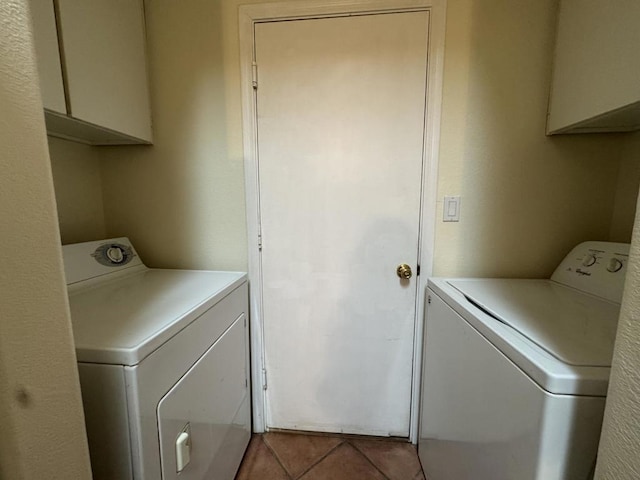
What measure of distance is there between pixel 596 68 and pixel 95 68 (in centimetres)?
191

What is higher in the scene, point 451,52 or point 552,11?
point 552,11

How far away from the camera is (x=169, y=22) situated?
1.40 metres

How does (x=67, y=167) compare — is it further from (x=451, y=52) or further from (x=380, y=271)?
(x=451, y=52)

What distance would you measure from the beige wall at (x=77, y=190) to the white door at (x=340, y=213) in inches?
36.4

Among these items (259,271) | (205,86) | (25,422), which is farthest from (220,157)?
(25,422)

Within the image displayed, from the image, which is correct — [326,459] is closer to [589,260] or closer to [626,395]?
[626,395]

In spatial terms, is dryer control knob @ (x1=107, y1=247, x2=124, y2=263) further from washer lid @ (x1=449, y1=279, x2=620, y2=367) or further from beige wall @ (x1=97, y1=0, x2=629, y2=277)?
washer lid @ (x1=449, y1=279, x2=620, y2=367)

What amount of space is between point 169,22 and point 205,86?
0.36m

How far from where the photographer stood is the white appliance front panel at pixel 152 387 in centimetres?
69

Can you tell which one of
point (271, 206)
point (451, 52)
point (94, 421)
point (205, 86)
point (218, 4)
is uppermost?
point (218, 4)

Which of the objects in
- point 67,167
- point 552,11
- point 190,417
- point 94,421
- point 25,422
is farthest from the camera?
point 67,167

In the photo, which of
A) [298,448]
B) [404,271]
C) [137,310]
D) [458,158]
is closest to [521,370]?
[404,271]

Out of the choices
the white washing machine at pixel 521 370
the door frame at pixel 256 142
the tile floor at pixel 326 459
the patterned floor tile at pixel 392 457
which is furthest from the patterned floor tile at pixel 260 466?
the white washing machine at pixel 521 370

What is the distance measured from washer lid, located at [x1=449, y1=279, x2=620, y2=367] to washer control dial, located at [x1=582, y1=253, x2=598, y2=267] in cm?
13
